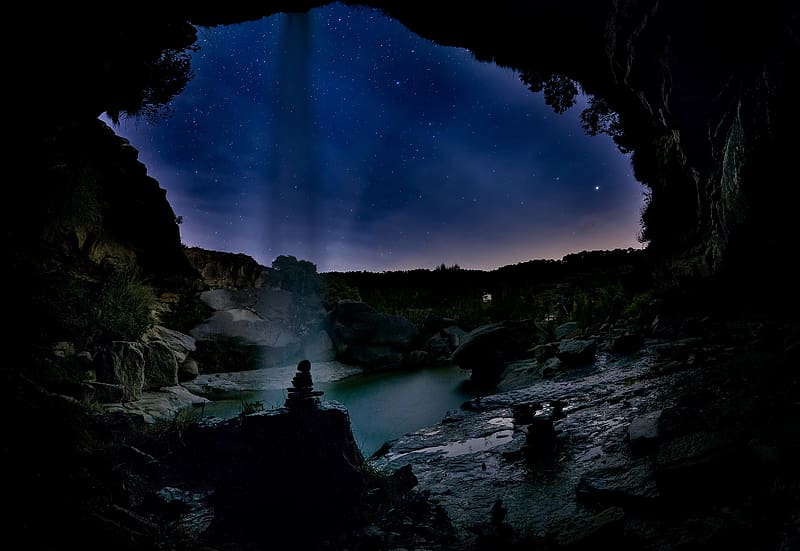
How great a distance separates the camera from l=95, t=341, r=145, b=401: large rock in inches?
345

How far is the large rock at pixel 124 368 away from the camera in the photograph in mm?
8758

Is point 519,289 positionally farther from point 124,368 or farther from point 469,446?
point 124,368

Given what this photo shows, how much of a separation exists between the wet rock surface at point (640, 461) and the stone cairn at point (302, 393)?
173 centimetres

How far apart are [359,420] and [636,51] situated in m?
11.3

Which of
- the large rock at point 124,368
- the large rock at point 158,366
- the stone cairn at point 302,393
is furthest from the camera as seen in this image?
the large rock at point 158,366

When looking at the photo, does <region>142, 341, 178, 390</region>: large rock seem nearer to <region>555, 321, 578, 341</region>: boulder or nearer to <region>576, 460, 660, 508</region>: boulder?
<region>576, 460, 660, 508</region>: boulder

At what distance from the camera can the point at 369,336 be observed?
65.8 feet

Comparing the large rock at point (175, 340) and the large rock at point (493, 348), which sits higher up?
the large rock at point (175, 340)

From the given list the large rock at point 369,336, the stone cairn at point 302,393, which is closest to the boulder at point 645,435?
the stone cairn at point 302,393

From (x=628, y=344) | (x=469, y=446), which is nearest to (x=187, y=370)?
(x=469, y=446)

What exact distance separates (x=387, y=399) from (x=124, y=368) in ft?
25.4

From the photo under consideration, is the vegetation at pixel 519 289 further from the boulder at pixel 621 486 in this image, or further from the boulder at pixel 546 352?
the boulder at pixel 621 486

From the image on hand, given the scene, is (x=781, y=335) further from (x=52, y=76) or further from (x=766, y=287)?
(x=52, y=76)

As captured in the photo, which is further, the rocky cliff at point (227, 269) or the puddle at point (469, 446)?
the rocky cliff at point (227, 269)
